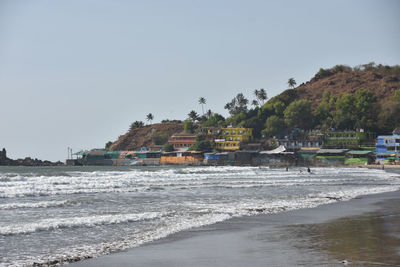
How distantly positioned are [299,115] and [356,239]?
129 m

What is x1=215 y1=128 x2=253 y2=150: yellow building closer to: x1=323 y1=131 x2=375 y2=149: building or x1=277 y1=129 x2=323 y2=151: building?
x1=277 y1=129 x2=323 y2=151: building

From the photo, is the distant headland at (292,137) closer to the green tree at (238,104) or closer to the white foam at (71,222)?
the green tree at (238,104)

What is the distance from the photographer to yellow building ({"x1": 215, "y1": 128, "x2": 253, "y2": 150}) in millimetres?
136375

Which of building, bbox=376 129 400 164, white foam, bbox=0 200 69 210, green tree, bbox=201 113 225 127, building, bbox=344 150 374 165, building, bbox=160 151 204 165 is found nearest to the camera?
white foam, bbox=0 200 69 210

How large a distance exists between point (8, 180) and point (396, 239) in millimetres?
38981

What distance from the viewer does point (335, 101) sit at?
154 m

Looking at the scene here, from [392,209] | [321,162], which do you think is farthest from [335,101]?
[392,209]

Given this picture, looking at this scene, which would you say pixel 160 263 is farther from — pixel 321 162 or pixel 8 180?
pixel 321 162

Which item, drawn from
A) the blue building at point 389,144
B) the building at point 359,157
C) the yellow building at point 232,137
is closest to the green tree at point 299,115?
the yellow building at point 232,137

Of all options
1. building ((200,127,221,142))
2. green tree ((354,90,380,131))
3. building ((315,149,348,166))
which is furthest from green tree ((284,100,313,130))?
building ((315,149,348,166))

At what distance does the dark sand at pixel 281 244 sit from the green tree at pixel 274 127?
118171 millimetres

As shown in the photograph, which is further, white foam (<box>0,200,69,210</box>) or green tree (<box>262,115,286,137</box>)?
green tree (<box>262,115,286,137</box>)

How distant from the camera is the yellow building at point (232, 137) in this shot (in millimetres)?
136375

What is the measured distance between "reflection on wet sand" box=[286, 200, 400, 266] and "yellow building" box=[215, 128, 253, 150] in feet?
379
